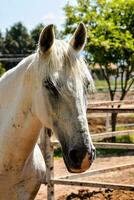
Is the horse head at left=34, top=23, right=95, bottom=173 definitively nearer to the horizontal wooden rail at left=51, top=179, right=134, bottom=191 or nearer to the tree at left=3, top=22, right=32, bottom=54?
the horizontal wooden rail at left=51, top=179, right=134, bottom=191

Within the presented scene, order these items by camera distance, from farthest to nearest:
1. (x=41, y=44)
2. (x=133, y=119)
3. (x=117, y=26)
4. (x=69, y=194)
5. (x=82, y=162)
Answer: (x=133, y=119) < (x=117, y=26) < (x=69, y=194) < (x=41, y=44) < (x=82, y=162)

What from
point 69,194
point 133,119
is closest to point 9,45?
point 133,119

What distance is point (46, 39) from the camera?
2404 millimetres

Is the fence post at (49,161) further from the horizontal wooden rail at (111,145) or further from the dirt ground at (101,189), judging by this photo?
the dirt ground at (101,189)

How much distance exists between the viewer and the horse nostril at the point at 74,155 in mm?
2219

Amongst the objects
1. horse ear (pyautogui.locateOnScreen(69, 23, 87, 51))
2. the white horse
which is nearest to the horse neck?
the white horse

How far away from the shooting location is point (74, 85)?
2.33 m

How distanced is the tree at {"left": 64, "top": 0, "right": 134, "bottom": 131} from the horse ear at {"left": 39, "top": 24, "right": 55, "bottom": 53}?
818 cm

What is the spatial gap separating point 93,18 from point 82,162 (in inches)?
366

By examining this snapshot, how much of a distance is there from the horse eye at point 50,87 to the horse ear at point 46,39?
0.19m

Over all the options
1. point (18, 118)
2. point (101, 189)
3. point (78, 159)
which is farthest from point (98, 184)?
point (78, 159)

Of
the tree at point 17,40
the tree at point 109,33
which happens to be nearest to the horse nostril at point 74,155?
the tree at point 109,33

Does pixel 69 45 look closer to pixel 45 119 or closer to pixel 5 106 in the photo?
pixel 45 119

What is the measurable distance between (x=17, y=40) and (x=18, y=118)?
51534mm
